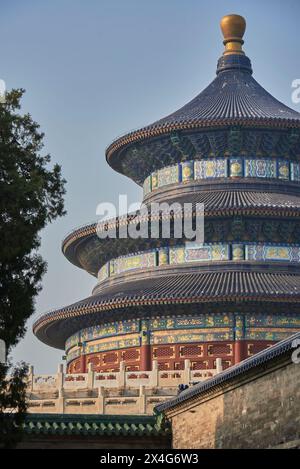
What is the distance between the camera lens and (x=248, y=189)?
2142 inches

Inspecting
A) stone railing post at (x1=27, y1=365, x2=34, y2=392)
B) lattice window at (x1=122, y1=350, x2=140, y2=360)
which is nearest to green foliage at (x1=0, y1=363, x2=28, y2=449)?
stone railing post at (x1=27, y1=365, x2=34, y2=392)

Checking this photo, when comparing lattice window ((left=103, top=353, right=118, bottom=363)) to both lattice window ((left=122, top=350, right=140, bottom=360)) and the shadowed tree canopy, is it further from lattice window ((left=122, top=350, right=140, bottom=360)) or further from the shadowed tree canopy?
the shadowed tree canopy

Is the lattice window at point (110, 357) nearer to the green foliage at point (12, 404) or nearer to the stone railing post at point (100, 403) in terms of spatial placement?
the stone railing post at point (100, 403)

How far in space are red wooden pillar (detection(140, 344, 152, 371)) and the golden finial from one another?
50.7 ft

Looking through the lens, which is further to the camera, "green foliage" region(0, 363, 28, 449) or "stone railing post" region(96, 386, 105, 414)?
"stone railing post" region(96, 386, 105, 414)

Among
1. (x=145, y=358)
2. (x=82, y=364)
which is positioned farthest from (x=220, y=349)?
(x=82, y=364)

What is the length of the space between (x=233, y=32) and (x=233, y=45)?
0.80 metres

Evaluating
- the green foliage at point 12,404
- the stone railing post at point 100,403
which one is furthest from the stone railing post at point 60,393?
the green foliage at point 12,404

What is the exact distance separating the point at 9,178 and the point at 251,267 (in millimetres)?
23837

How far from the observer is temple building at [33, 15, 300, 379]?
164ft

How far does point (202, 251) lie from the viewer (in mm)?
52594

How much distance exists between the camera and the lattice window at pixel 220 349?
4962 centimetres

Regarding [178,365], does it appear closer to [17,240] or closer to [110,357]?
[110,357]

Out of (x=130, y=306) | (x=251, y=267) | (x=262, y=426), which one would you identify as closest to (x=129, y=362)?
(x=130, y=306)
